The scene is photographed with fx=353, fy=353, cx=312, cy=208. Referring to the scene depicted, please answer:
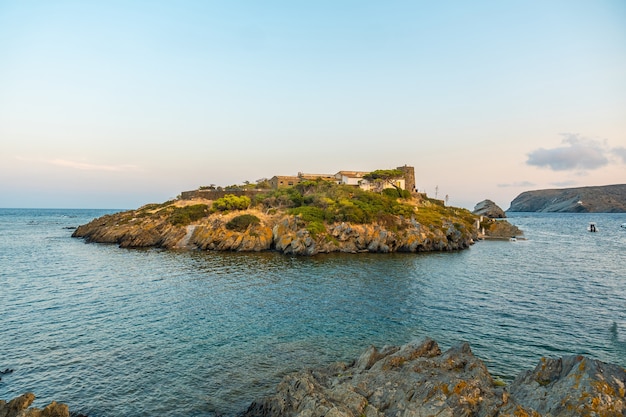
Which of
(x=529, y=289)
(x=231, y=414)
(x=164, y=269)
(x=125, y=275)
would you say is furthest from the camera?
(x=164, y=269)

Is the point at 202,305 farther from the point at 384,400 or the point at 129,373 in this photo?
the point at 384,400

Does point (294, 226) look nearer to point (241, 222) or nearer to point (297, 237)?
point (297, 237)

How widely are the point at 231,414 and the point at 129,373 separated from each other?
8.25m

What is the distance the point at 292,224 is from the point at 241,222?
11420 mm

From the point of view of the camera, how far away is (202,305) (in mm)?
35469

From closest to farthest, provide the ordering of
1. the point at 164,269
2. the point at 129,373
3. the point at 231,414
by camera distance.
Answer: the point at 231,414 < the point at 129,373 < the point at 164,269

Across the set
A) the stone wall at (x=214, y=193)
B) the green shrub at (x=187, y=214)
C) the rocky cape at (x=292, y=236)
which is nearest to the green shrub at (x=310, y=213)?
the rocky cape at (x=292, y=236)

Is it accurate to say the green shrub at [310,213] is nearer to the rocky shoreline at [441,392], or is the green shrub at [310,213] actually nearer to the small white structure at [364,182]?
the small white structure at [364,182]

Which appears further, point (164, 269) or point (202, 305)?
point (164, 269)

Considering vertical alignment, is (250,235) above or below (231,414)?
above

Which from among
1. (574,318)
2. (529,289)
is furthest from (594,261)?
(574,318)

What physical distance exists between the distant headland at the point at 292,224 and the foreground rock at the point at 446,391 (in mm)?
50038

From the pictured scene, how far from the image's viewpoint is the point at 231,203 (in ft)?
294

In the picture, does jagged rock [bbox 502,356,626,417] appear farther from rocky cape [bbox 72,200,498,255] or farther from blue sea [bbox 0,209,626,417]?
rocky cape [bbox 72,200,498,255]
